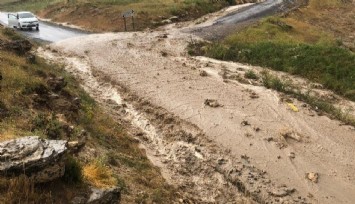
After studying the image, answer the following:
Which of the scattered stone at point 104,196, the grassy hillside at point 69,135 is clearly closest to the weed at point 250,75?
the grassy hillside at point 69,135

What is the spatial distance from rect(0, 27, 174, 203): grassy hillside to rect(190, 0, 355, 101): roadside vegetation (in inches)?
523

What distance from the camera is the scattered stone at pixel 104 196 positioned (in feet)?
32.5

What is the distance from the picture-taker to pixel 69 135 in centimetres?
1437

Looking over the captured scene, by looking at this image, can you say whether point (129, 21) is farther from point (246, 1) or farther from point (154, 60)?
point (246, 1)

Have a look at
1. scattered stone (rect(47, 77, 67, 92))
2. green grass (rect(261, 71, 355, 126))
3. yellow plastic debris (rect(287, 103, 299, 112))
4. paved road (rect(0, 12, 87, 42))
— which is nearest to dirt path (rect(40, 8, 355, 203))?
yellow plastic debris (rect(287, 103, 299, 112))

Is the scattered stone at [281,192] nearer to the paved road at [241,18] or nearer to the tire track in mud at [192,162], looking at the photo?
the tire track in mud at [192,162]

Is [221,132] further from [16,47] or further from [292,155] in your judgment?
[16,47]

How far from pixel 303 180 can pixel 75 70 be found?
57.5ft

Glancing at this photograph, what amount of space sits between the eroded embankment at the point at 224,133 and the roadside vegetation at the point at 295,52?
2166 millimetres

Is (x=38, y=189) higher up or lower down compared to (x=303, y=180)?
higher up

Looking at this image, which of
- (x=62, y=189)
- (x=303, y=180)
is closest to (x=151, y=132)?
(x=303, y=180)

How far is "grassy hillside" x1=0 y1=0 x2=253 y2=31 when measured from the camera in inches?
1716

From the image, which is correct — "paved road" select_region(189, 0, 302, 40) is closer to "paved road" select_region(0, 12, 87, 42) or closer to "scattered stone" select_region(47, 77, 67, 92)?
"paved road" select_region(0, 12, 87, 42)

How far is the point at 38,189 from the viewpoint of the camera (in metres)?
9.23
